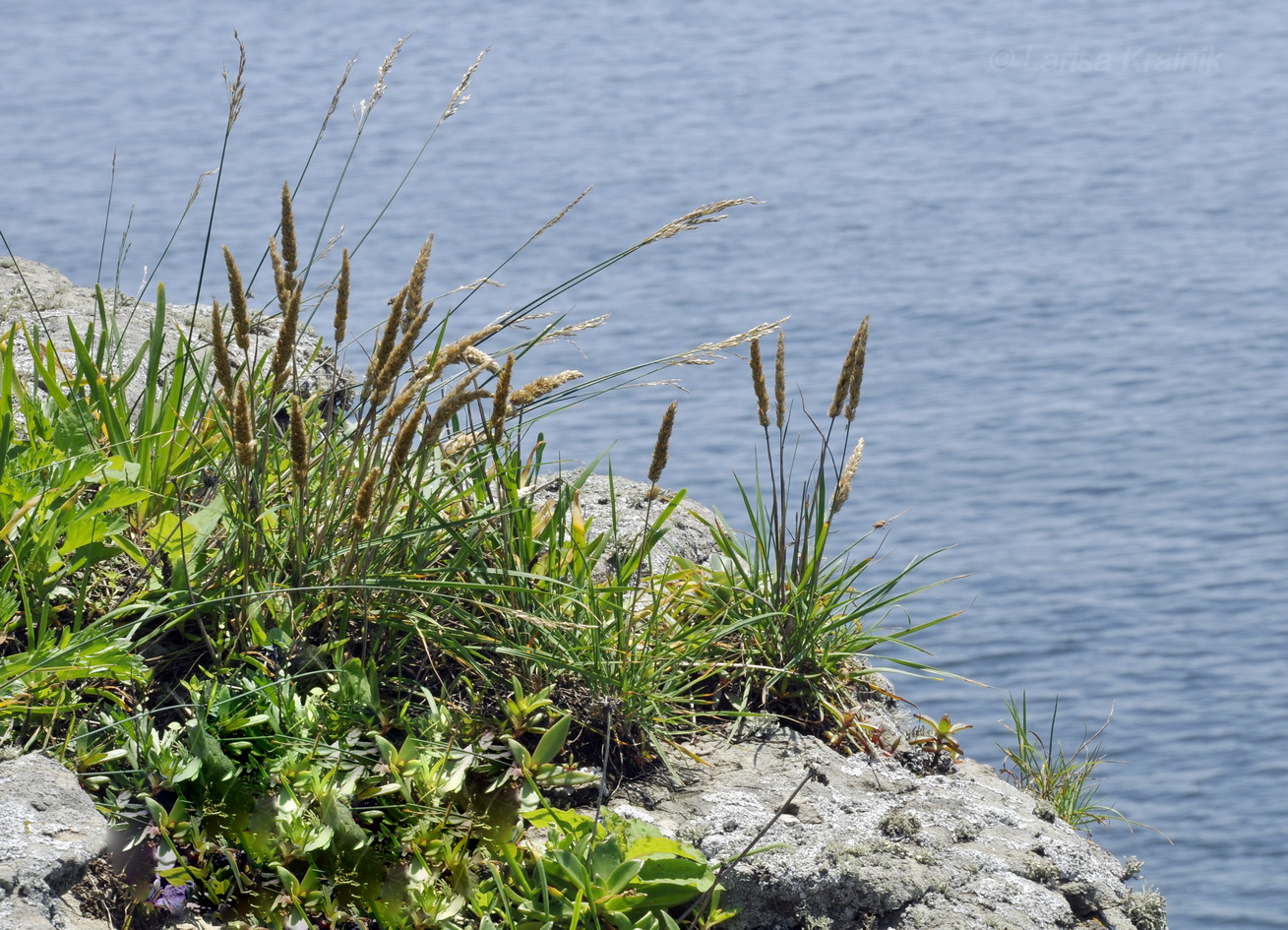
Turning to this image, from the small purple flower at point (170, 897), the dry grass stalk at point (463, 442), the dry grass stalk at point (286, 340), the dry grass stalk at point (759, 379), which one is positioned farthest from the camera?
the dry grass stalk at point (463, 442)

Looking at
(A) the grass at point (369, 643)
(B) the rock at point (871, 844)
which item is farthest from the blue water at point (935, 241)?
(A) the grass at point (369, 643)

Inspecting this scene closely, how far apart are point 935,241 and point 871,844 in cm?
1107

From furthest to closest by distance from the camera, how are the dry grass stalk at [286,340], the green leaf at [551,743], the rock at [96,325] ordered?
the rock at [96,325] < the green leaf at [551,743] < the dry grass stalk at [286,340]

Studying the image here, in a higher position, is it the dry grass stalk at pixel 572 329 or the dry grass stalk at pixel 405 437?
the dry grass stalk at pixel 572 329

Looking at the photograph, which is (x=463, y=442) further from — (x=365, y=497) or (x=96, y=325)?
(x=96, y=325)

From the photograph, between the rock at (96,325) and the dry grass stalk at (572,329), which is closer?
the dry grass stalk at (572,329)

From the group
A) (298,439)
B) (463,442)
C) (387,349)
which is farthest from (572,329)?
(298,439)

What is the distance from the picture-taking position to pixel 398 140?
15.7 m

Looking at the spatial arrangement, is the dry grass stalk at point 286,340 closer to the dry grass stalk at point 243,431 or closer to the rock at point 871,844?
the dry grass stalk at point 243,431

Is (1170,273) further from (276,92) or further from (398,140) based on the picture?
(276,92)

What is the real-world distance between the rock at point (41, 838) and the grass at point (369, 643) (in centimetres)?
8

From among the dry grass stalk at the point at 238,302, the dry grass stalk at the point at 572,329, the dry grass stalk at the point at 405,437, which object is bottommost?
the dry grass stalk at the point at 405,437

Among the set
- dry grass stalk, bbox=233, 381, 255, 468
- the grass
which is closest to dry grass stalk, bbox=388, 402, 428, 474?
the grass

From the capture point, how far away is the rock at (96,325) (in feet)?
12.4
